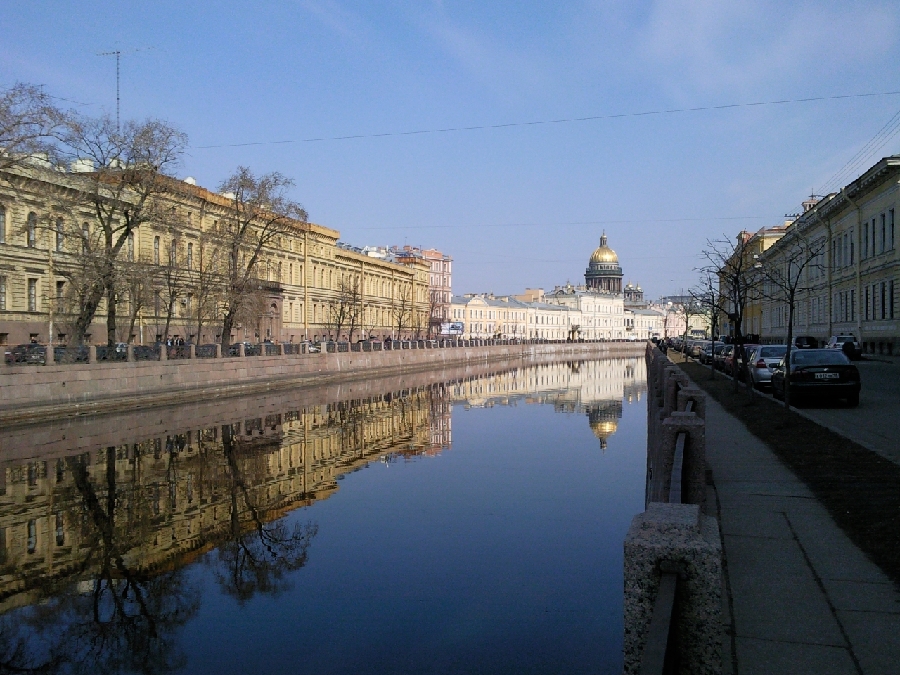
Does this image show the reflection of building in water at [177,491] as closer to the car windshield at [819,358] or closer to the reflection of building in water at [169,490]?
the reflection of building in water at [169,490]

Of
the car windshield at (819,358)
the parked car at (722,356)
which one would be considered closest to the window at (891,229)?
the parked car at (722,356)

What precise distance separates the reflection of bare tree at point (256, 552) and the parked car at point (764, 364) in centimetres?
1938

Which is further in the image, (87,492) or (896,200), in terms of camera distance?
(896,200)

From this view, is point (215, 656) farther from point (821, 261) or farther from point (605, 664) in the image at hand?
point (821, 261)

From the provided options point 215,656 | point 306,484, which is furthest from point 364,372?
point 215,656

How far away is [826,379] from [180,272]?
122 ft

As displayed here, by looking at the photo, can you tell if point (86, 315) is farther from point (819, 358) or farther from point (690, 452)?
point (690, 452)

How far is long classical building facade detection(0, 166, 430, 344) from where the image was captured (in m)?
38.8

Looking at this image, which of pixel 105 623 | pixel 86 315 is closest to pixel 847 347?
pixel 86 315

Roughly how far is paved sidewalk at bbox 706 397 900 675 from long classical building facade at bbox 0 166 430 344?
27.6 meters

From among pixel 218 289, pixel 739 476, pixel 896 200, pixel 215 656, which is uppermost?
pixel 896 200

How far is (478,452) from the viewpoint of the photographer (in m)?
21.4

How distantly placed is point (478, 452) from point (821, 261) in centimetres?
4787

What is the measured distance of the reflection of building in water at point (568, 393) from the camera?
32.3 meters
